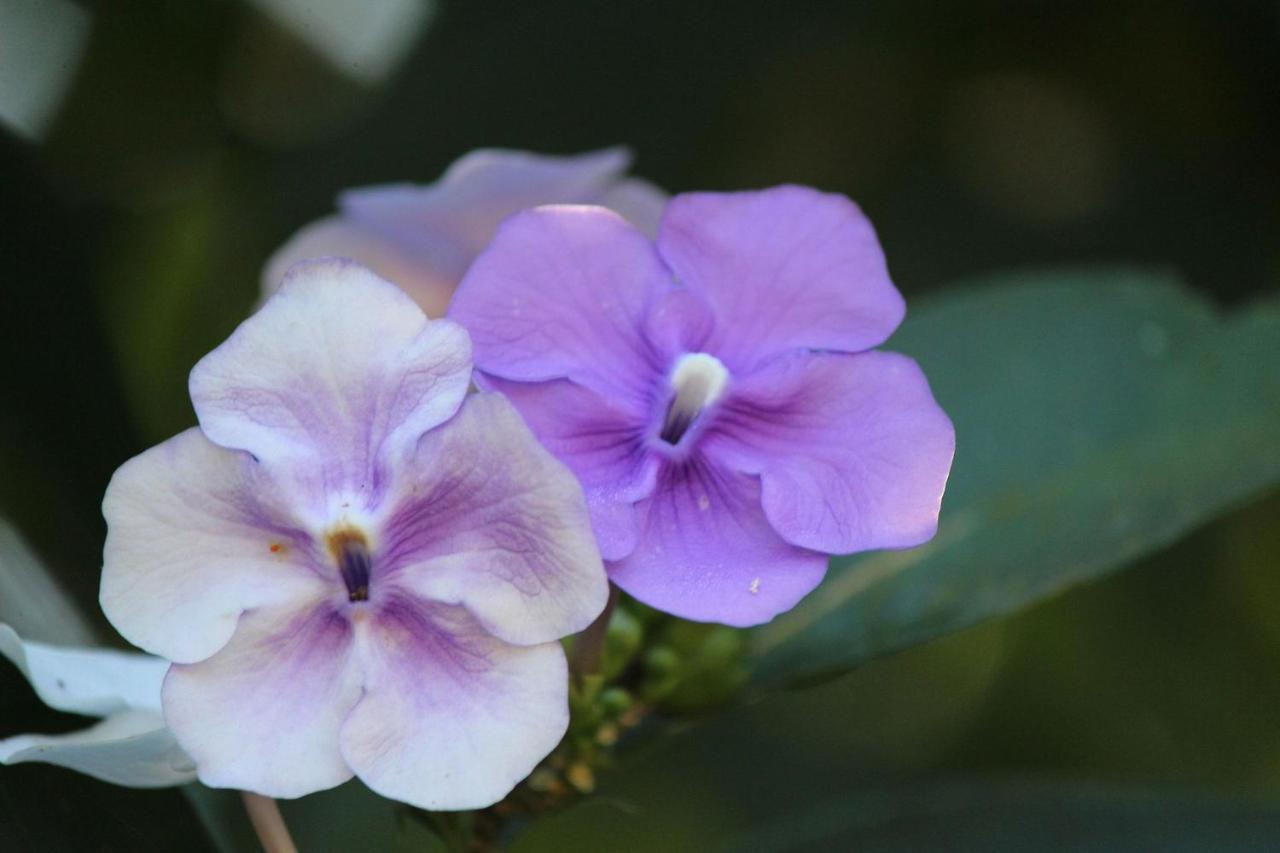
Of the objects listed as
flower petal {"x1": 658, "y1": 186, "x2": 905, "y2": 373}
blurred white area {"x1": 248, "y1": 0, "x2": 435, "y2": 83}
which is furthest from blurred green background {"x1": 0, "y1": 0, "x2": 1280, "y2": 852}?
flower petal {"x1": 658, "y1": 186, "x2": 905, "y2": 373}

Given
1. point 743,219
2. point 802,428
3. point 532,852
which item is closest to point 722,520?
point 802,428

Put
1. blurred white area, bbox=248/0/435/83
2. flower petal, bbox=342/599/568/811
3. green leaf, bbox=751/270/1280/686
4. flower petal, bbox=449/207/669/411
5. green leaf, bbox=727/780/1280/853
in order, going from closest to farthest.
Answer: flower petal, bbox=342/599/568/811 < flower petal, bbox=449/207/669/411 < green leaf, bbox=751/270/1280/686 < green leaf, bbox=727/780/1280/853 < blurred white area, bbox=248/0/435/83

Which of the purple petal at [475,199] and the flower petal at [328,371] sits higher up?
the flower petal at [328,371]

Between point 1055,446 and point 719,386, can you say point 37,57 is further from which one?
point 1055,446

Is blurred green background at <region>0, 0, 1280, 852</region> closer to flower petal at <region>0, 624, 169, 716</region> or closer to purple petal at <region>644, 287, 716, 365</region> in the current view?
flower petal at <region>0, 624, 169, 716</region>

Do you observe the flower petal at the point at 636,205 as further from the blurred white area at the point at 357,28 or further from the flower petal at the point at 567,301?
the blurred white area at the point at 357,28

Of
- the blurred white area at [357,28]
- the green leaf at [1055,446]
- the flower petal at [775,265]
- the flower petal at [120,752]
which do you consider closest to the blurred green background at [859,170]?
the blurred white area at [357,28]

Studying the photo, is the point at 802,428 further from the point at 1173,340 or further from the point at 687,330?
the point at 1173,340
